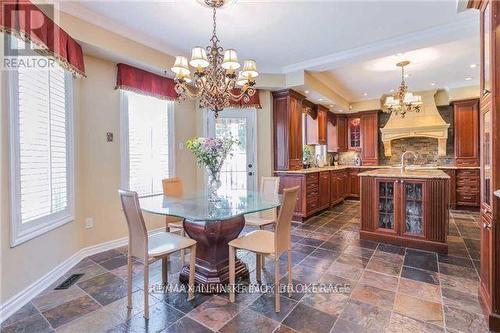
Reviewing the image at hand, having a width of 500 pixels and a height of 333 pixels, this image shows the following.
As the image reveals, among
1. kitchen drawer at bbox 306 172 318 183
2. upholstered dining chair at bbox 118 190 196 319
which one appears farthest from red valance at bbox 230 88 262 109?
upholstered dining chair at bbox 118 190 196 319

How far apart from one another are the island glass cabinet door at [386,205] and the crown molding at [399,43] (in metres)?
1.80

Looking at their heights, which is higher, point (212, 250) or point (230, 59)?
point (230, 59)

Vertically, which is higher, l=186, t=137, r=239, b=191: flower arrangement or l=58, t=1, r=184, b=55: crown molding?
l=58, t=1, r=184, b=55: crown molding

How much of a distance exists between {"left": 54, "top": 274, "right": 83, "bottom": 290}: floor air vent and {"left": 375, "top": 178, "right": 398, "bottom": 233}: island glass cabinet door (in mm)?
3688

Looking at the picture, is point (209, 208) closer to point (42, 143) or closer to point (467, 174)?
point (42, 143)

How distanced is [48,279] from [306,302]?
7.84 feet

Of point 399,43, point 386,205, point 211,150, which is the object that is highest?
point 399,43

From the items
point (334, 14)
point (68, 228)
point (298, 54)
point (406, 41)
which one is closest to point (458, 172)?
point (406, 41)

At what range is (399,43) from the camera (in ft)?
10.9

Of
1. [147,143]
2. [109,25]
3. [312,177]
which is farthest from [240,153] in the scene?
[109,25]

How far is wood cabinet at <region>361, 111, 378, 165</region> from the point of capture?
683cm

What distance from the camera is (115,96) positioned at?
332cm

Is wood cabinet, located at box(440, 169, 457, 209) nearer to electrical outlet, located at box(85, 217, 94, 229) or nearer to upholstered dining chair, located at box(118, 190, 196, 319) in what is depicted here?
upholstered dining chair, located at box(118, 190, 196, 319)

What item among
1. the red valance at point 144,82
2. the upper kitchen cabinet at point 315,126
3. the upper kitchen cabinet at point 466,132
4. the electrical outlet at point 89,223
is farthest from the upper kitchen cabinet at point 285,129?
the upper kitchen cabinet at point 466,132
